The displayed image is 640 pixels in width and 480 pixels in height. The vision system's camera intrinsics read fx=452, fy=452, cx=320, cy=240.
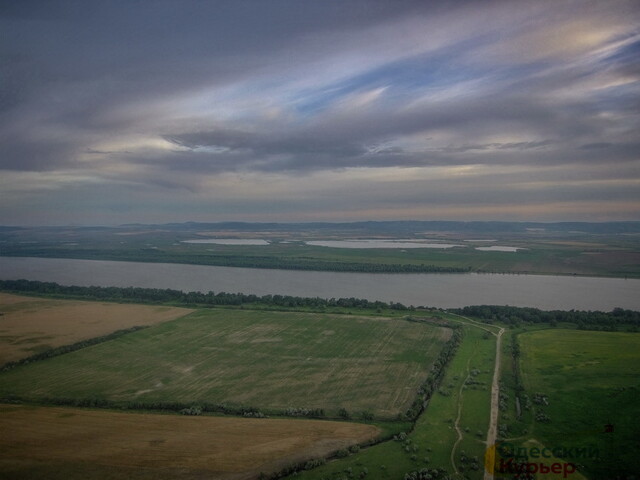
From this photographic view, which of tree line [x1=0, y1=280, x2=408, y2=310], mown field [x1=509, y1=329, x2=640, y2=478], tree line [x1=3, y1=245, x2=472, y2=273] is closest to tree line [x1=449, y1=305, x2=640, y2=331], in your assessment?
mown field [x1=509, y1=329, x2=640, y2=478]

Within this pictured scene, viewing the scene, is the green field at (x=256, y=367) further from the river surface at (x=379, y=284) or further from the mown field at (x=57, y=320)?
the river surface at (x=379, y=284)

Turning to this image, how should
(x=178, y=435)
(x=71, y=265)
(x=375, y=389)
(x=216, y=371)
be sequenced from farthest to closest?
(x=71, y=265) < (x=216, y=371) < (x=375, y=389) < (x=178, y=435)

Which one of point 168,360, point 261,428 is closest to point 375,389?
point 261,428

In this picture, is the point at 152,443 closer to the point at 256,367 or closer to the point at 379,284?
the point at 256,367

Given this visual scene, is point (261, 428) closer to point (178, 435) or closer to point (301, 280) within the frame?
point (178, 435)

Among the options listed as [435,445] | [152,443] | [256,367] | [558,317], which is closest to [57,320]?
[256,367]

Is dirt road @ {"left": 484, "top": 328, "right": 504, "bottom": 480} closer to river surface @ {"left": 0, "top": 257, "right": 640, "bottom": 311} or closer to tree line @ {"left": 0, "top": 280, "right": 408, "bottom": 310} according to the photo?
tree line @ {"left": 0, "top": 280, "right": 408, "bottom": 310}
